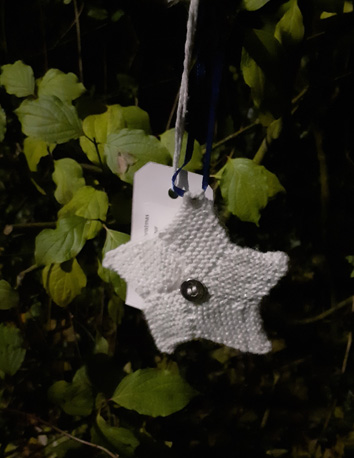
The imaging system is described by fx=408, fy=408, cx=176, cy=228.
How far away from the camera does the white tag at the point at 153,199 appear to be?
0.58m

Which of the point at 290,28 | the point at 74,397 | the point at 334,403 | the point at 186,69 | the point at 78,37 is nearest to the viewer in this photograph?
the point at 186,69

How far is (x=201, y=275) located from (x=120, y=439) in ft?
1.37

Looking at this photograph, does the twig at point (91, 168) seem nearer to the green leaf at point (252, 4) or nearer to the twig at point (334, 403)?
the green leaf at point (252, 4)

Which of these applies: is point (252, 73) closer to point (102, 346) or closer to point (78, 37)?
point (78, 37)

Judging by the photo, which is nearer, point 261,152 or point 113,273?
point 113,273

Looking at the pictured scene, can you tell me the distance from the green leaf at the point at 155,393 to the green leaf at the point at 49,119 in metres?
0.45

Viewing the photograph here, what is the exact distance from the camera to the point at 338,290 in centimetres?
101

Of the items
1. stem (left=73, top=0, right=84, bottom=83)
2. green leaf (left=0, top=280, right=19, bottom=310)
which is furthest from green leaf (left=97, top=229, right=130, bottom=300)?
stem (left=73, top=0, right=84, bottom=83)

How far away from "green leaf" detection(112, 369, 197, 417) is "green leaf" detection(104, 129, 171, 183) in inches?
14.4

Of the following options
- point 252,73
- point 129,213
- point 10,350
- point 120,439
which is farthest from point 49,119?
point 120,439

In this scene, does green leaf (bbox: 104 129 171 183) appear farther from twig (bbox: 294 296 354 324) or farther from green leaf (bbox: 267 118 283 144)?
twig (bbox: 294 296 354 324)

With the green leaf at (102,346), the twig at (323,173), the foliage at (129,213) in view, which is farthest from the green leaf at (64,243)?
the twig at (323,173)

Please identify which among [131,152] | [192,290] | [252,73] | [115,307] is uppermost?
[252,73]

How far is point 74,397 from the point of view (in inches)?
31.0
